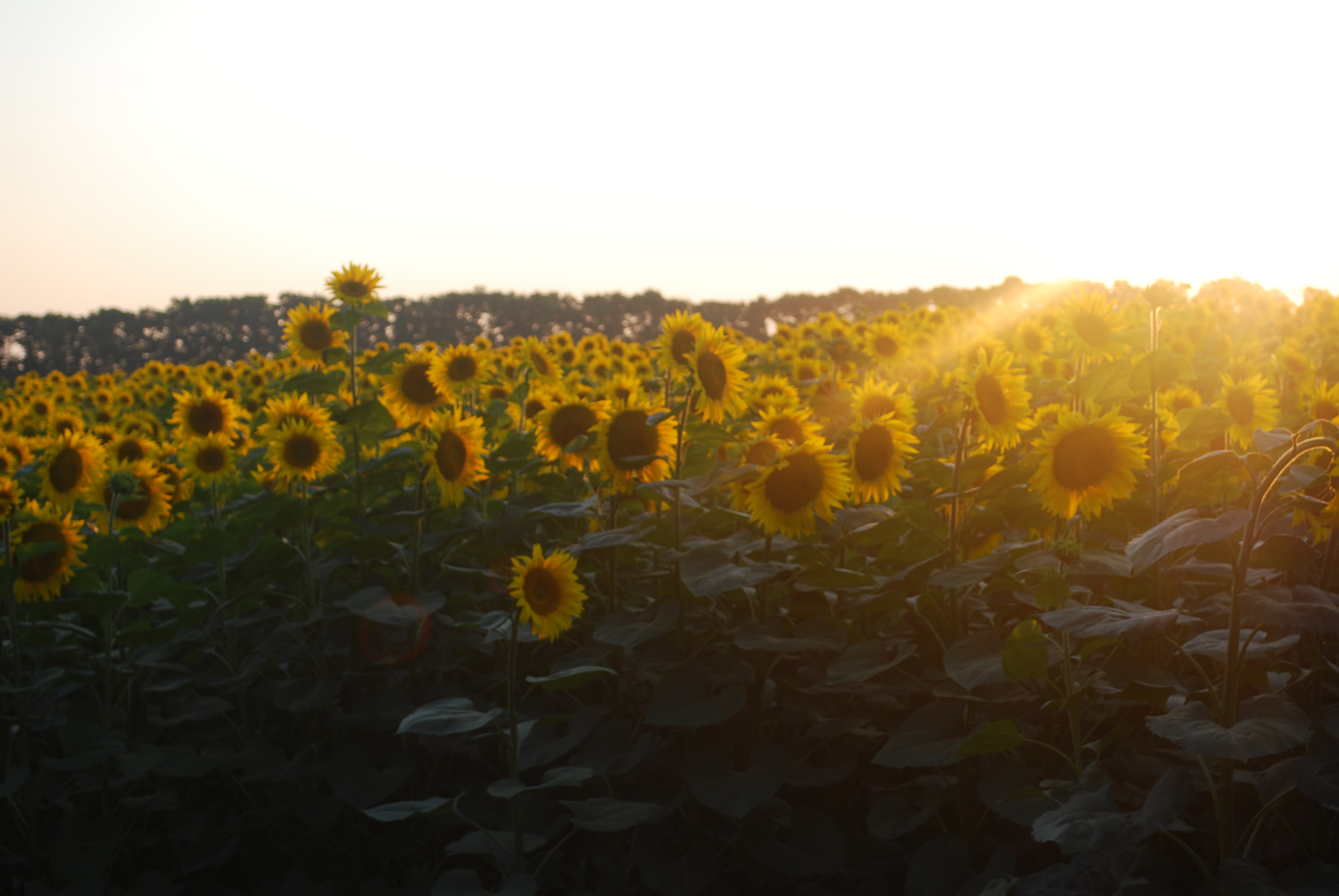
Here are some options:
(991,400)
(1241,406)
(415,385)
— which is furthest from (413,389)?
(1241,406)

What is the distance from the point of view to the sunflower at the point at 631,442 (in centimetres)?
307

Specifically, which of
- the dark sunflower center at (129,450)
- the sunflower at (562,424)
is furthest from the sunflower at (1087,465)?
the dark sunflower center at (129,450)

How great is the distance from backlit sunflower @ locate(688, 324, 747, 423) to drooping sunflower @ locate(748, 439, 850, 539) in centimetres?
50

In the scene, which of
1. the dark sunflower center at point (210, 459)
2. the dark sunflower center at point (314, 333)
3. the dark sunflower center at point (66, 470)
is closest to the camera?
the dark sunflower center at point (66, 470)

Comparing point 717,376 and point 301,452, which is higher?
point 717,376

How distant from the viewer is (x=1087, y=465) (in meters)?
2.69

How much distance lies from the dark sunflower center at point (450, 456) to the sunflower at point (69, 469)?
2.18m

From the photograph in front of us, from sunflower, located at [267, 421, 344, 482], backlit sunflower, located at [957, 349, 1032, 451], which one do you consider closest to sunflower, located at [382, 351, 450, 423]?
sunflower, located at [267, 421, 344, 482]

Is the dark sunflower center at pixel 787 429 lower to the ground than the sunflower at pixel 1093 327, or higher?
lower

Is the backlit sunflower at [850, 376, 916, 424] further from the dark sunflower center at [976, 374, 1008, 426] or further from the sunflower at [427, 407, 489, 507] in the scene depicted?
the sunflower at [427, 407, 489, 507]

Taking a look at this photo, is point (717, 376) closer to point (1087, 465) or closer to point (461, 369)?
point (1087, 465)

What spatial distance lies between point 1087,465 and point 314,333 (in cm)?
439

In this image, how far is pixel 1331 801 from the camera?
163 cm

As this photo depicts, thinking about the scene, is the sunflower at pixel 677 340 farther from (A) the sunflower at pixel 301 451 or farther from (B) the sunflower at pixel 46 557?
(B) the sunflower at pixel 46 557
